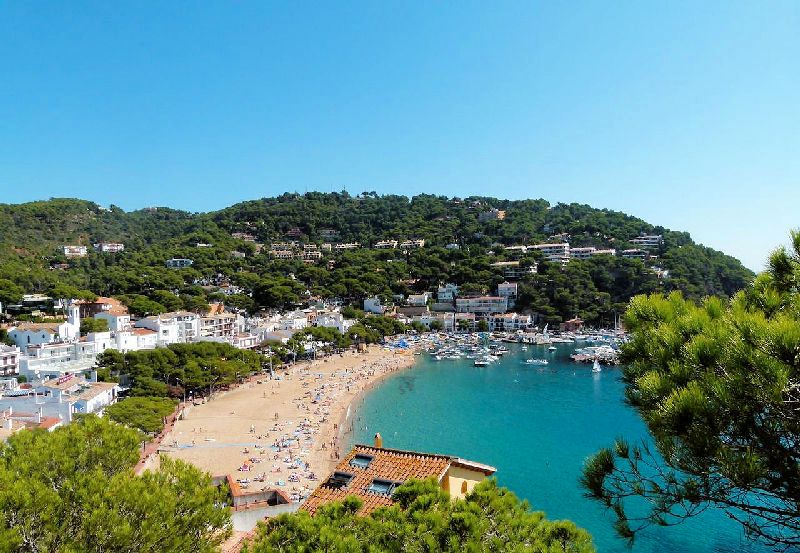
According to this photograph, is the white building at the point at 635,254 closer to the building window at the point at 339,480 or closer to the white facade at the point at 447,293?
the white facade at the point at 447,293

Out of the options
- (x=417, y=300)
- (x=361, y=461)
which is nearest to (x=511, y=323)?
(x=417, y=300)

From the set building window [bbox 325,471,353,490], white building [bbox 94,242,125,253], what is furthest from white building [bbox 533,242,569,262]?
building window [bbox 325,471,353,490]

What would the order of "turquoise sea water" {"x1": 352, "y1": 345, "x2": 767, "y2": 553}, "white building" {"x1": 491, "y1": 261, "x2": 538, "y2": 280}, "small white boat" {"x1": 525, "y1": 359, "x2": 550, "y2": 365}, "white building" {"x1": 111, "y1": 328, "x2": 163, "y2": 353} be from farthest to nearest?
"white building" {"x1": 491, "y1": 261, "x2": 538, "y2": 280}
"small white boat" {"x1": 525, "y1": 359, "x2": 550, "y2": 365}
"white building" {"x1": 111, "y1": 328, "x2": 163, "y2": 353}
"turquoise sea water" {"x1": 352, "y1": 345, "x2": 767, "y2": 553}

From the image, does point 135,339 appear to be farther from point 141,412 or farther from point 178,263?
point 178,263

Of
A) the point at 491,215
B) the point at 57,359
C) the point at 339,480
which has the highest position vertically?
the point at 491,215

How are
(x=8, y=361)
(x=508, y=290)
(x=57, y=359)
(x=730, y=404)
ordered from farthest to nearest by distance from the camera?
1. (x=508, y=290)
2. (x=57, y=359)
3. (x=8, y=361)
4. (x=730, y=404)

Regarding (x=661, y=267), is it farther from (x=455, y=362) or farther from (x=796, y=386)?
(x=796, y=386)

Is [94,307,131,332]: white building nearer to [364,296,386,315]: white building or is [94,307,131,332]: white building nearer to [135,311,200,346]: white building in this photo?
[135,311,200,346]: white building
